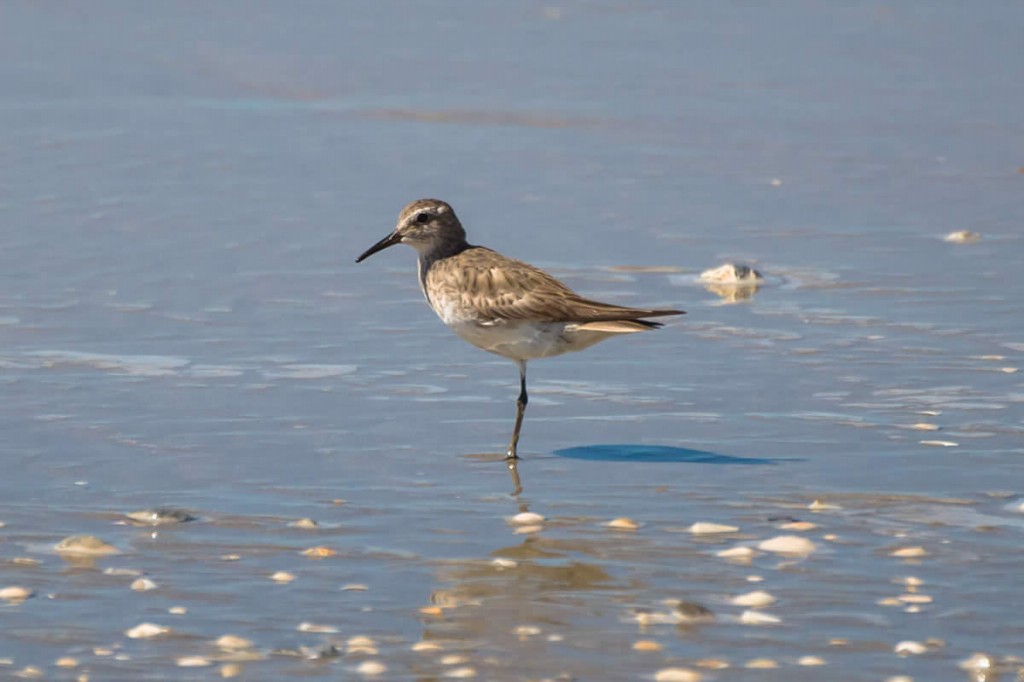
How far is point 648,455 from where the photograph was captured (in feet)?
24.0

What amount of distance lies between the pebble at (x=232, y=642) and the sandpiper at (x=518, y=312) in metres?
2.44

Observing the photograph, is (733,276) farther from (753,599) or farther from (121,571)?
(121,571)

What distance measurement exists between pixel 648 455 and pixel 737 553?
4.71 ft

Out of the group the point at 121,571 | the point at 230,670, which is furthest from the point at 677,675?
the point at 121,571

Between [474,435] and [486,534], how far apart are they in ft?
5.03

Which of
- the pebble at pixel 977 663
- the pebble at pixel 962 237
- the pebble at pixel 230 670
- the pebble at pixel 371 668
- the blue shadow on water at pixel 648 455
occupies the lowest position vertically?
the pebble at pixel 977 663

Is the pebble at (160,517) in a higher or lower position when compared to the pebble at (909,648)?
higher

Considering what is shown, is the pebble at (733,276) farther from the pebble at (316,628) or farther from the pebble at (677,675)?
the pebble at (677,675)

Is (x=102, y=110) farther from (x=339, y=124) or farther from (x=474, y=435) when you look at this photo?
(x=474, y=435)

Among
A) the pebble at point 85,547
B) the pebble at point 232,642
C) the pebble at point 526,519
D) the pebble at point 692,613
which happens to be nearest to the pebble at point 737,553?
the pebble at point 692,613

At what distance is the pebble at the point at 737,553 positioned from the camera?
5.90 m

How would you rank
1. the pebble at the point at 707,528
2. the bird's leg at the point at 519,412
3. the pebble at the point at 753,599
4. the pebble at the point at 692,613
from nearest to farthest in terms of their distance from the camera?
the pebble at the point at 692,613 < the pebble at the point at 753,599 < the pebble at the point at 707,528 < the bird's leg at the point at 519,412

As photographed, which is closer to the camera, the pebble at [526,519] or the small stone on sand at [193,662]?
the small stone on sand at [193,662]

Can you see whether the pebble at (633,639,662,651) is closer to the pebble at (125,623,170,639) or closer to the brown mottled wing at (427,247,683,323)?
the pebble at (125,623,170,639)
